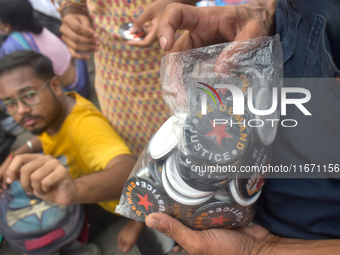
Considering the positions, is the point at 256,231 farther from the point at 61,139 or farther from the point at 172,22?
the point at 61,139

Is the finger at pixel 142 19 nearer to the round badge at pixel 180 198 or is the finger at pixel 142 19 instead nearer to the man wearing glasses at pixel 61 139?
the man wearing glasses at pixel 61 139

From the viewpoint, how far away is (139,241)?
1.08 meters

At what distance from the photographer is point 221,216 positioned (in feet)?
2.68

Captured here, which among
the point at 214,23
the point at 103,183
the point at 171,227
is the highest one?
the point at 214,23

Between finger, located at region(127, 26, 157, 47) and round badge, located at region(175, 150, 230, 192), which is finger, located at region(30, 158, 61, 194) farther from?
round badge, located at region(175, 150, 230, 192)

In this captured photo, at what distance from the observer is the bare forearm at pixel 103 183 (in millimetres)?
1360

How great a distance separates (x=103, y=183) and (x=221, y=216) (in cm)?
74

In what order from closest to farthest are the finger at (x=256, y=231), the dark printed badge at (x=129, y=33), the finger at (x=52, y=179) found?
the finger at (x=256, y=231) → the finger at (x=52, y=179) → the dark printed badge at (x=129, y=33)

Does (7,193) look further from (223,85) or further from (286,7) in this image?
(286,7)


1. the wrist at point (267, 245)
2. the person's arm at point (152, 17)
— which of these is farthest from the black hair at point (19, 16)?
the wrist at point (267, 245)

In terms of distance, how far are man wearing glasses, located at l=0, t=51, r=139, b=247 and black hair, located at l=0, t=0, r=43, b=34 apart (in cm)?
70

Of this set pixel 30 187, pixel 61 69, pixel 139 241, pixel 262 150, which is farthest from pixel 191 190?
pixel 61 69

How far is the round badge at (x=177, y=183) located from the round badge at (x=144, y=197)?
0.18 ft

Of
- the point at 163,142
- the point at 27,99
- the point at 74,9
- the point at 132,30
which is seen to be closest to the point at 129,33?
the point at 132,30
